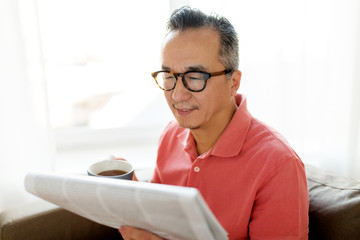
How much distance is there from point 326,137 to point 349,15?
1.88ft

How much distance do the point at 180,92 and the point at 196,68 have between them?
9 centimetres

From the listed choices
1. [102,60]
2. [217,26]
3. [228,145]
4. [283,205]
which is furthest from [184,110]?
[102,60]

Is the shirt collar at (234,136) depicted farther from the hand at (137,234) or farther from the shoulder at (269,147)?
the hand at (137,234)

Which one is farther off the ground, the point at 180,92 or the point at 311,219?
the point at 180,92

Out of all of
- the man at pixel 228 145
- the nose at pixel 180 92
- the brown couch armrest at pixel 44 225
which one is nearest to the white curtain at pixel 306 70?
the man at pixel 228 145

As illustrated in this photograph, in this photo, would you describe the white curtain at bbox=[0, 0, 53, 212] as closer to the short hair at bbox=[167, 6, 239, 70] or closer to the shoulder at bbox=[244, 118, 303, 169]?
the short hair at bbox=[167, 6, 239, 70]

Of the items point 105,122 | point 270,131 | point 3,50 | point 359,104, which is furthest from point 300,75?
point 3,50

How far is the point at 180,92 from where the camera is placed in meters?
1.13

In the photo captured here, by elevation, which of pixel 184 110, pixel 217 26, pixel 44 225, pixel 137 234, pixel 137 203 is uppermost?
pixel 217 26

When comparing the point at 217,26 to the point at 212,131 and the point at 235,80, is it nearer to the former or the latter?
the point at 235,80

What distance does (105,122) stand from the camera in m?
2.14

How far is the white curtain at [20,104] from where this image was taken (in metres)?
1.43

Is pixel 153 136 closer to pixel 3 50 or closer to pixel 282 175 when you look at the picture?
pixel 3 50

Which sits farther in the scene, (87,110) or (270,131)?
(87,110)
